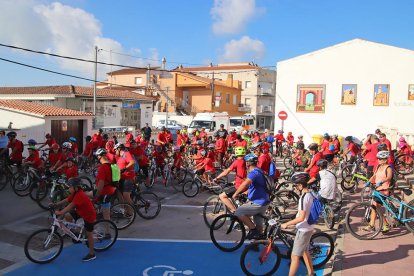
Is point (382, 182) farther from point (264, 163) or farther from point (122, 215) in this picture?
point (122, 215)

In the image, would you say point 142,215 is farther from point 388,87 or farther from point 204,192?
point 388,87

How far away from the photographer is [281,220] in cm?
662

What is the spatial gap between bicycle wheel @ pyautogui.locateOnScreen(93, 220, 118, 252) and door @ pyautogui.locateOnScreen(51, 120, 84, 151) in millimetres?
14626

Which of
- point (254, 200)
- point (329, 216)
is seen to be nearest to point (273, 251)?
point (254, 200)

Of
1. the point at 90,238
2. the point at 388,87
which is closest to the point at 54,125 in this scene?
the point at 90,238

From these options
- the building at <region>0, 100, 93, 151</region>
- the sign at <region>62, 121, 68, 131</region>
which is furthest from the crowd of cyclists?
the sign at <region>62, 121, 68, 131</region>

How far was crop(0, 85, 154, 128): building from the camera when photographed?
31922 millimetres

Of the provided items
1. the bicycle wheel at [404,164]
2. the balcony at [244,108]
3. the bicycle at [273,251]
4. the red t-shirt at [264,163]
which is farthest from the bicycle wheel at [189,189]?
the balcony at [244,108]

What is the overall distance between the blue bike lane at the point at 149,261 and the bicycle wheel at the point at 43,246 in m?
0.13

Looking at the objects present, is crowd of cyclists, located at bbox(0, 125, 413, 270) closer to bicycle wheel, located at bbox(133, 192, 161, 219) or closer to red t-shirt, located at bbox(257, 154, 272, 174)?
red t-shirt, located at bbox(257, 154, 272, 174)

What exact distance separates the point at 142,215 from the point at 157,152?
3.95 meters

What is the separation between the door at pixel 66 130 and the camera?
20656 millimetres

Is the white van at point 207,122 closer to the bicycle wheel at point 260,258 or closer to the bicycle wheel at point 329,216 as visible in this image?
the bicycle wheel at point 329,216

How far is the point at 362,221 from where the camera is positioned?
8094mm
